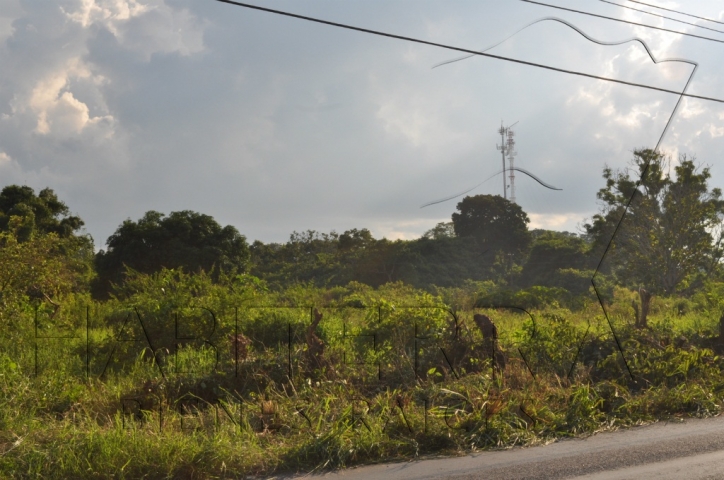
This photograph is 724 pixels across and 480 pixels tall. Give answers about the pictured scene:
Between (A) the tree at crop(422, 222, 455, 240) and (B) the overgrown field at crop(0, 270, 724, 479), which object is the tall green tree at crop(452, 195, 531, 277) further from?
(B) the overgrown field at crop(0, 270, 724, 479)

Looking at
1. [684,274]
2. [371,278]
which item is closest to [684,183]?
[684,274]

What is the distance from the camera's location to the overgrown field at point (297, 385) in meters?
5.02

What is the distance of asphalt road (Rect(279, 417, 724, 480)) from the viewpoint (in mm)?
4715

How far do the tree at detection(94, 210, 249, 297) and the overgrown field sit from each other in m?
11.3

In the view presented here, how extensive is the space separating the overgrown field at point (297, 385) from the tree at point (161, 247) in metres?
11.3

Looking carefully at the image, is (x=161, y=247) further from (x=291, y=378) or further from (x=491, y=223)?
(x=291, y=378)

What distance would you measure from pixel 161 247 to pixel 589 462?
64.7 ft

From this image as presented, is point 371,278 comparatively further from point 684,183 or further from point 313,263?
point 684,183

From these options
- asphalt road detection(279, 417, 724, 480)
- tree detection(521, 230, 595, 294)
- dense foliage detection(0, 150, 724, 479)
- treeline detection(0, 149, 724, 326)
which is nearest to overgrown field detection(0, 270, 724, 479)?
dense foliage detection(0, 150, 724, 479)

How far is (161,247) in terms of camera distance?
74.2ft

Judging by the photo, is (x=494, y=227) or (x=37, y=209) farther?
(x=494, y=227)

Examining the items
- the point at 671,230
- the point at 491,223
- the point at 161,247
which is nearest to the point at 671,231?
the point at 671,230

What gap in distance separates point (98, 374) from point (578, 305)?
15.7 metres

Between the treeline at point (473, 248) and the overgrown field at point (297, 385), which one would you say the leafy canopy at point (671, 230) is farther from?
the overgrown field at point (297, 385)
